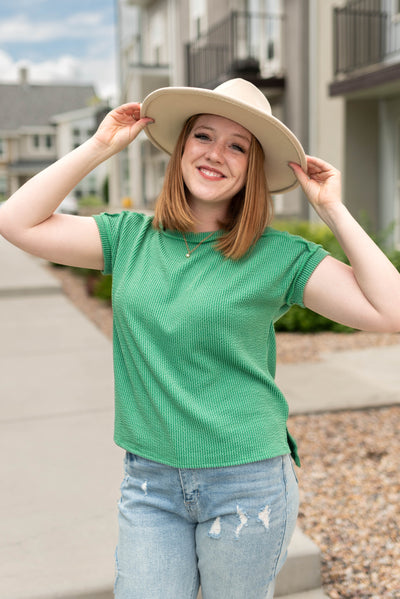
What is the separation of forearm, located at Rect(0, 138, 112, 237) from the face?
1.02ft

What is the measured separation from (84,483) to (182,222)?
1.98m

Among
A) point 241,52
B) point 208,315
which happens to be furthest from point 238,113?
point 241,52

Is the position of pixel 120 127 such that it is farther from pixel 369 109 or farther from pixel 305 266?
pixel 369 109

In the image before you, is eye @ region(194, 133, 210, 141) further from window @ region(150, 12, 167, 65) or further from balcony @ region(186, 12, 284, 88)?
window @ region(150, 12, 167, 65)

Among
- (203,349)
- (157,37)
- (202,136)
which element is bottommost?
(203,349)

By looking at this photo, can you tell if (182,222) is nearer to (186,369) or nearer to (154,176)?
(186,369)

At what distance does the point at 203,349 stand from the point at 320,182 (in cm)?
62

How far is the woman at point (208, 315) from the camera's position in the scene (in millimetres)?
1730

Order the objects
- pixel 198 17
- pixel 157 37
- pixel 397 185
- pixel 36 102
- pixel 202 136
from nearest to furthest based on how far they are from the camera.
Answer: pixel 202 136 → pixel 397 185 → pixel 198 17 → pixel 157 37 → pixel 36 102

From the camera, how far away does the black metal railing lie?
927 centimetres

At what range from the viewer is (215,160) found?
6.17ft

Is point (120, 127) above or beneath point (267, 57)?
beneath

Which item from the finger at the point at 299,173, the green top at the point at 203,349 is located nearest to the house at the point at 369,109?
the finger at the point at 299,173

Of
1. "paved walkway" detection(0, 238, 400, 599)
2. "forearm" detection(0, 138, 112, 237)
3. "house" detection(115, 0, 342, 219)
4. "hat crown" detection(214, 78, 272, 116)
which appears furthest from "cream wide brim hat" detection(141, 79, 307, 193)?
"house" detection(115, 0, 342, 219)
